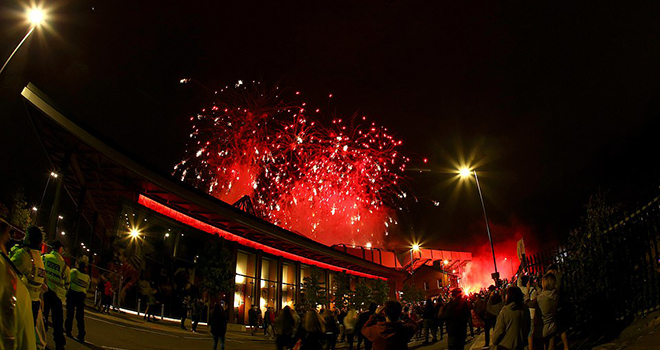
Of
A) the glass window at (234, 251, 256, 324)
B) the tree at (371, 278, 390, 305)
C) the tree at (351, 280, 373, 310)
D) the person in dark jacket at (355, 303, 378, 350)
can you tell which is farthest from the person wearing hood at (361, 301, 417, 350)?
the tree at (371, 278, 390, 305)

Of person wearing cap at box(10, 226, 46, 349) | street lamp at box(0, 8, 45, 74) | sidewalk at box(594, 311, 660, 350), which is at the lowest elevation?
sidewalk at box(594, 311, 660, 350)

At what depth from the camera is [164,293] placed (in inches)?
776

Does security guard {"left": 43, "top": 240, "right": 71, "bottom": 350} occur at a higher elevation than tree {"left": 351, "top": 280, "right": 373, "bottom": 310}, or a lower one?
lower

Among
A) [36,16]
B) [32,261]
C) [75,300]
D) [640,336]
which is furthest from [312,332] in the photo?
[36,16]

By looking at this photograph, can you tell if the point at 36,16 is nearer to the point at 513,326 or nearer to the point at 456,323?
the point at 456,323

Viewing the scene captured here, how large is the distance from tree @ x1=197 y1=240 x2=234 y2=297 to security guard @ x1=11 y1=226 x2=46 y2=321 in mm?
15840

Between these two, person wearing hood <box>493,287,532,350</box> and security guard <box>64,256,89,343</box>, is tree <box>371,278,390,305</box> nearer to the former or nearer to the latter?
security guard <box>64,256,89,343</box>

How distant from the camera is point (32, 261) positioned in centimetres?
520

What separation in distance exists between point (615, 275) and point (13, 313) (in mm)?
10004

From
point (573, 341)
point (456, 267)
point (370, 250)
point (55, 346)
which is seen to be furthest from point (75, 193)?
point (456, 267)

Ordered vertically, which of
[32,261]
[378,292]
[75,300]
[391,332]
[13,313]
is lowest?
[391,332]

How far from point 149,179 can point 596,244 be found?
50.9 feet

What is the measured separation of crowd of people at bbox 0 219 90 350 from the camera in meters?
2.60

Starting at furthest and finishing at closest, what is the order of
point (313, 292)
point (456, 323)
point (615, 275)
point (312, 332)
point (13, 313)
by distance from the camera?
point (313, 292) → point (312, 332) → point (456, 323) → point (615, 275) → point (13, 313)
